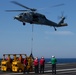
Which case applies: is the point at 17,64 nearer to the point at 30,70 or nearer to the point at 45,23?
the point at 30,70

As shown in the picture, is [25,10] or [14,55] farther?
[25,10]

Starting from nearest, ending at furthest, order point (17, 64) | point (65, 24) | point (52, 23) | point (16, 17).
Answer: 1. point (17, 64)
2. point (16, 17)
3. point (52, 23)
4. point (65, 24)

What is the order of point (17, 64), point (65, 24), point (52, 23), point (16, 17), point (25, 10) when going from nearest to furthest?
1. point (17, 64)
2. point (16, 17)
3. point (25, 10)
4. point (52, 23)
5. point (65, 24)

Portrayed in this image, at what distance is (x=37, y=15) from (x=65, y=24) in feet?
31.6

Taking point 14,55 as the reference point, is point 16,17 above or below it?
above

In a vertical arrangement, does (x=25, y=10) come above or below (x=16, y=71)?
above

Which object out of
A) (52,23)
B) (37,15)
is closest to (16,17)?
(37,15)

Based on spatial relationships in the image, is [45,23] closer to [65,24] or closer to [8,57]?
[65,24]

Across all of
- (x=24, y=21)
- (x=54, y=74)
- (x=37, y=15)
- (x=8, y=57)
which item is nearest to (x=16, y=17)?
(x=24, y=21)

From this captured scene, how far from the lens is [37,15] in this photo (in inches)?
1868

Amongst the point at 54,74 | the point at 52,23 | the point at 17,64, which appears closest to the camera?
the point at 54,74

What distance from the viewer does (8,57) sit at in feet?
106

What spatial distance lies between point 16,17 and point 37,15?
4.76 meters

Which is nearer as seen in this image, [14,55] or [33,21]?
[14,55]
